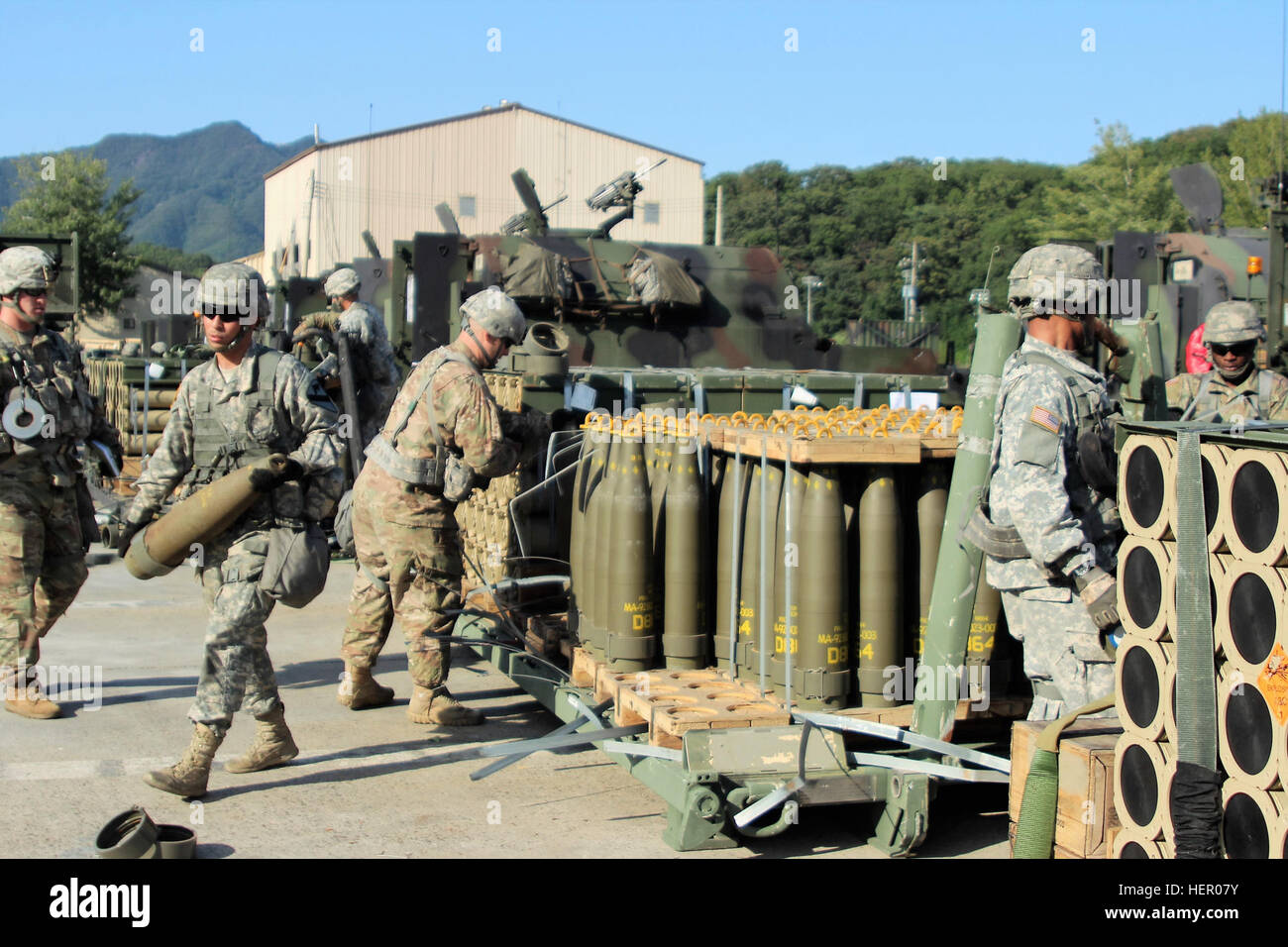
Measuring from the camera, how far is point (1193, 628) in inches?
119

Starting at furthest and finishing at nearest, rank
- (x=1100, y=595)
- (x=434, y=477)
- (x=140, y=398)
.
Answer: (x=140, y=398) → (x=434, y=477) → (x=1100, y=595)

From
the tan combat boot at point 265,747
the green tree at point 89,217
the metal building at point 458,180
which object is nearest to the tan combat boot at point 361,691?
the tan combat boot at point 265,747

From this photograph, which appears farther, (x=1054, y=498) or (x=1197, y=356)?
(x=1197, y=356)

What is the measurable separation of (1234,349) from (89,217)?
41.8m

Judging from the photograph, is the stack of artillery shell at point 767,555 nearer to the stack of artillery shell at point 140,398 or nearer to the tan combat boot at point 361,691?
the tan combat boot at point 361,691

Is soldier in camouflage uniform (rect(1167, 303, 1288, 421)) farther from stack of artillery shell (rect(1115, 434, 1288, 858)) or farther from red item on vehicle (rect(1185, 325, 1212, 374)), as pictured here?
stack of artillery shell (rect(1115, 434, 1288, 858))

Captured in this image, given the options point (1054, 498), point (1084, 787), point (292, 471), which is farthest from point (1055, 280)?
point (292, 471)

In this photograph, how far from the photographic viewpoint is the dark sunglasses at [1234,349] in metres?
6.10

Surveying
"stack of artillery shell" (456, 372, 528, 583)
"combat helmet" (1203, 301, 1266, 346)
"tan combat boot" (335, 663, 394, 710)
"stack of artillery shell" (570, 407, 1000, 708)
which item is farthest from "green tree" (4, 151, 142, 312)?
"combat helmet" (1203, 301, 1266, 346)

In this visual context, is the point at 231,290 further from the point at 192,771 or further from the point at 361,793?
the point at 361,793

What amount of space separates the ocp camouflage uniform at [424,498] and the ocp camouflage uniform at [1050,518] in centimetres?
236

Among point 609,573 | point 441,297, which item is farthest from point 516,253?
point 609,573

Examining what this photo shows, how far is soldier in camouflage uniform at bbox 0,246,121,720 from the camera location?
626 cm

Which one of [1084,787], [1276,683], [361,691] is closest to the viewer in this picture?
[1276,683]
